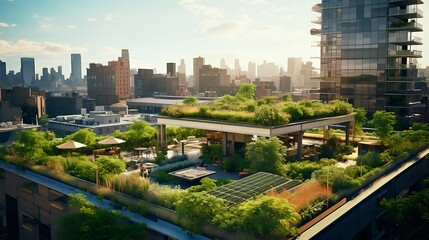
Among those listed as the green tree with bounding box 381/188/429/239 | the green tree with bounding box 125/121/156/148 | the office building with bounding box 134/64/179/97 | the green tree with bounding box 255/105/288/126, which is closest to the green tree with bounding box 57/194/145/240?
the green tree with bounding box 255/105/288/126

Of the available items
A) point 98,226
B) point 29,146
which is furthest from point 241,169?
point 29,146

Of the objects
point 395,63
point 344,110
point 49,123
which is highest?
point 395,63

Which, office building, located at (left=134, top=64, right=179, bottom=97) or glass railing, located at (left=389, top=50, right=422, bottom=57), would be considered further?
office building, located at (left=134, top=64, right=179, bottom=97)

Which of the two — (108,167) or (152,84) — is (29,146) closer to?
(108,167)

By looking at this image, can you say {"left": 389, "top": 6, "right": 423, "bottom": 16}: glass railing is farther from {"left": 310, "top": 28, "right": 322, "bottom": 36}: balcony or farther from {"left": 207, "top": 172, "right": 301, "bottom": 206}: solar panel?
{"left": 207, "top": 172, "right": 301, "bottom": 206}: solar panel

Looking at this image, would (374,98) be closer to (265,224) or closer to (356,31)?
(356,31)

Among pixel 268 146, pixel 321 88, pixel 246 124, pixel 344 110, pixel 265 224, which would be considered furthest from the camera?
pixel 321 88

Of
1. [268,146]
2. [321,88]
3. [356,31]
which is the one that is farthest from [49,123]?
[268,146]
